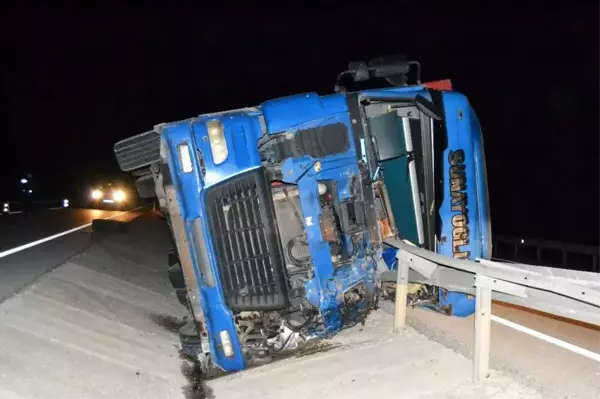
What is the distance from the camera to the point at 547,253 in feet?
62.0

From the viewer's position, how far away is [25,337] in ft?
14.9

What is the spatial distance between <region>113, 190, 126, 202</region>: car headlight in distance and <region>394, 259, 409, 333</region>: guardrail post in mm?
19535

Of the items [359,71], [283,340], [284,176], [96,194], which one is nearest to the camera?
[284,176]

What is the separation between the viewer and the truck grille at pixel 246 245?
186 inches

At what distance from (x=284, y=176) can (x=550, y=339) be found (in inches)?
118

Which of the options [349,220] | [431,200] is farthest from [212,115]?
[431,200]

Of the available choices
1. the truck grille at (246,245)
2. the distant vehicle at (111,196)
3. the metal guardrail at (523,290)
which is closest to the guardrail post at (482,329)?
the metal guardrail at (523,290)

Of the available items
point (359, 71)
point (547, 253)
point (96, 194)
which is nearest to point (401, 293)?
point (359, 71)

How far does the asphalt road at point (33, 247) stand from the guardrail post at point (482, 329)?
4.43 m

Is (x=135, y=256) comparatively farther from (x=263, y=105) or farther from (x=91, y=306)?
→ (x=263, y=105)

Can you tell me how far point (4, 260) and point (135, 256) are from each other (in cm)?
251

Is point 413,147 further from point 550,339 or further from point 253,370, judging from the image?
point 253,370

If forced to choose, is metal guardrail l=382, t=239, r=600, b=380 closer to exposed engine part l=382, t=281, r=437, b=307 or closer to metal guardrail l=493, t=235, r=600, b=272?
exposed engine part l=382, t=281, r=437, b=307

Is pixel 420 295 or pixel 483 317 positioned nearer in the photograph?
pixel 483 317
